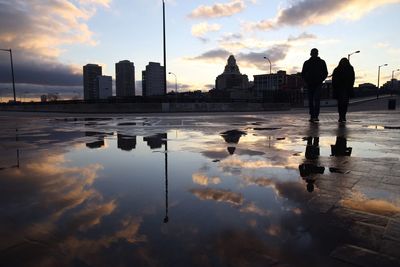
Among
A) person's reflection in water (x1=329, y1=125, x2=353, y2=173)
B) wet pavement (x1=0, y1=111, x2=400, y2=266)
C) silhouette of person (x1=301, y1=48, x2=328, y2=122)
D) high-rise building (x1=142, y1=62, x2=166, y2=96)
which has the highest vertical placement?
high-rise building (x1=142, y1=62, x2=166, y2=96)

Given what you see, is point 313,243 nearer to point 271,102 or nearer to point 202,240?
point 202,240

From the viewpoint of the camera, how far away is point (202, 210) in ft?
10.1

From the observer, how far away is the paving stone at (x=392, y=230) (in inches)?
94.3

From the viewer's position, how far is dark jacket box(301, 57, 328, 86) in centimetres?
1277

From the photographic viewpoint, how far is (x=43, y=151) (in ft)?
21.9

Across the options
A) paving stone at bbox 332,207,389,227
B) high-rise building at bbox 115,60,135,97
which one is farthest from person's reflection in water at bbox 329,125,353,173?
high-rise building at bbox 115,60,135,97

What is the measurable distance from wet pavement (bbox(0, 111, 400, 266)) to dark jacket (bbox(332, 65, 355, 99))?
740 cm

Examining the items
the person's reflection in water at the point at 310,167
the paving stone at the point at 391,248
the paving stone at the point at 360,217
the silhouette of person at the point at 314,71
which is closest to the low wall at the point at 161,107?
the silhouette of person at the point at 314,71

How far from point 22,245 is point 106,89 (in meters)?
118

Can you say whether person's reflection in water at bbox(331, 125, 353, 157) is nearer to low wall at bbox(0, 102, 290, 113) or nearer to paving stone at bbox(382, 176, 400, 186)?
paving stone at bbox(382, 176, 400, 186)

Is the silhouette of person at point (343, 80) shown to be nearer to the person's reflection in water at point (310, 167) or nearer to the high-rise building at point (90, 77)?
the person's reflection in water at point (310, 167)

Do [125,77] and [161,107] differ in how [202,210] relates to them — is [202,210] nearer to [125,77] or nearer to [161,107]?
[161,107]

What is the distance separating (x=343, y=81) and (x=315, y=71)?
1.07 metres

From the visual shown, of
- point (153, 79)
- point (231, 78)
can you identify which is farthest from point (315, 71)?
point (231, 78)
